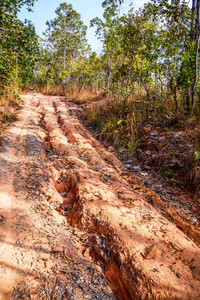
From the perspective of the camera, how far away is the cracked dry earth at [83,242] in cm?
123

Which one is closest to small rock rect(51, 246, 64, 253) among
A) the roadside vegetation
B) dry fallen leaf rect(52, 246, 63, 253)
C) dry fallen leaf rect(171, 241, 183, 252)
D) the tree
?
dry fallen leaf rect(52, 246, 63, 253)

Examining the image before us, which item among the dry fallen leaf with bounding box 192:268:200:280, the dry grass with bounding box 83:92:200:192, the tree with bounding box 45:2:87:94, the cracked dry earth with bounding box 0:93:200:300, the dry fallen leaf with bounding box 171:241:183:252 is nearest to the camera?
the cracked dry earth with bounding box 0:93:200:300

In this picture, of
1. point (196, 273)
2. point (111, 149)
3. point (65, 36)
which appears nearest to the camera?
point (196, 273)

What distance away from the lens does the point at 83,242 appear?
1722mm

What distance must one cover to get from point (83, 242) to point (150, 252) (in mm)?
642

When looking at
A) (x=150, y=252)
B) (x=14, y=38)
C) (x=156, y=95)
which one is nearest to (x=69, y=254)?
(x=150, y=252)

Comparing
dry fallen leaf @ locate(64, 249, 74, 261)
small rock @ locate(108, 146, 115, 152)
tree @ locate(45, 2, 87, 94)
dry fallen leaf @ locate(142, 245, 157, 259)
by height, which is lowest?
dry fallen leaf @ locate(64, 249, 74, 261)

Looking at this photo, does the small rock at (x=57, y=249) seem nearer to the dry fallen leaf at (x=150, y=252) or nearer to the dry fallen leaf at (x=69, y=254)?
the dry fallen leaf at (x=69, y=254)

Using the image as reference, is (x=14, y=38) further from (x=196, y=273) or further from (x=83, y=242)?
(x=196, y=273)

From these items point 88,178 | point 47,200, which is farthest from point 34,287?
point 88,178

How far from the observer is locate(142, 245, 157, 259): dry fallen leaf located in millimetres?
1467

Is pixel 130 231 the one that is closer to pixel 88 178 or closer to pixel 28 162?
pixel 88 178

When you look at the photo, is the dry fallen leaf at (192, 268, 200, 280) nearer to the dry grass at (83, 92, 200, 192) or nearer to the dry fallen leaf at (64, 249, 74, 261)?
the dry fallen leaf at (64, 249, 74, 261)

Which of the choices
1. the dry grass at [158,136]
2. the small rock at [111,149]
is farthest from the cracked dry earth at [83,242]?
the small rock at [111,149]
